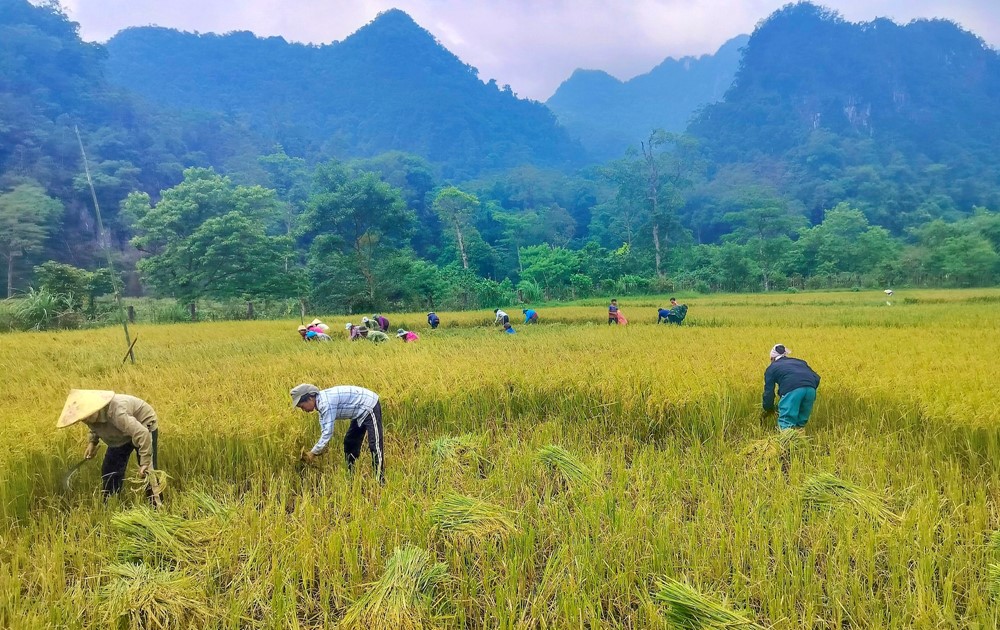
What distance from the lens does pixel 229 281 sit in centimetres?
2156

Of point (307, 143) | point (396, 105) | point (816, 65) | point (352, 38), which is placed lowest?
point (307, 143)

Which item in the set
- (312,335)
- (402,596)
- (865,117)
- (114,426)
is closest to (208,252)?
(312,335)

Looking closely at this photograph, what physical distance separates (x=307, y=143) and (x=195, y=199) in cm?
5029

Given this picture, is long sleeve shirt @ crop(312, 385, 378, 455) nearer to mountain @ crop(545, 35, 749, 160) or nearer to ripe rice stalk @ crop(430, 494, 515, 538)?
ripe rice stalk @ crop(430, 494, 515, 538)

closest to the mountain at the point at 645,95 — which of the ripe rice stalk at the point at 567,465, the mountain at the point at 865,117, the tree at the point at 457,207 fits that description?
the mountain at the point at 865,117

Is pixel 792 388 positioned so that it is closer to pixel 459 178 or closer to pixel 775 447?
pixel 775 447

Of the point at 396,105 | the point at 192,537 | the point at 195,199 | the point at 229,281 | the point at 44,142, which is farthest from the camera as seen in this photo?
the point at 396,105

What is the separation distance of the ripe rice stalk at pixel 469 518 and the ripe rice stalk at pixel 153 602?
4.29 ft

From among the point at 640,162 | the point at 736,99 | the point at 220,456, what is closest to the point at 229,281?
the point at 220,456

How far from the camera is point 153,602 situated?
2.21 m

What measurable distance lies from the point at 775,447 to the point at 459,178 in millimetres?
75866

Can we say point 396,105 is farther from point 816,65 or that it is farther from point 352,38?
point 816,65

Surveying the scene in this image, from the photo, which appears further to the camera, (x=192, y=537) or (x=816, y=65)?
(x=816, y=65)

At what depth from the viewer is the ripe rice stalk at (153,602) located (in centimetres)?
220
